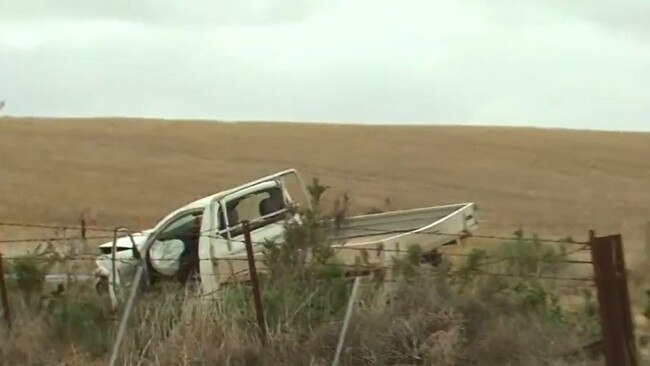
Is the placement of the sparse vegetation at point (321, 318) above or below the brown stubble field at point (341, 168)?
below

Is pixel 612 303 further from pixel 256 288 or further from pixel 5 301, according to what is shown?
pixel 5 301

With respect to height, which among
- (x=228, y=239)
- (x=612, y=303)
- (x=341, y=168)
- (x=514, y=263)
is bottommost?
(x=612, y=303)

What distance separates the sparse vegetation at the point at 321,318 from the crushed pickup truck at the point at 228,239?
20.8 inches

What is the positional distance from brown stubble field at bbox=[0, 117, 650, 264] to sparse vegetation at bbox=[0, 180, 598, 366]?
42.4ft

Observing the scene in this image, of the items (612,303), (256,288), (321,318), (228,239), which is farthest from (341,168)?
(612,303)

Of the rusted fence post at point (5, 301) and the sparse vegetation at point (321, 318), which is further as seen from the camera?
the rusted fence post at point (5, 301)

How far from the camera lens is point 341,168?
44969 millimetres

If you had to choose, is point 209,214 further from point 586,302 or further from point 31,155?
point 31,155

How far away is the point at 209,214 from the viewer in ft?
48.4

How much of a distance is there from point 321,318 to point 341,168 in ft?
109

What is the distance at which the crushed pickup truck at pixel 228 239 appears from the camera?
44.1 ft

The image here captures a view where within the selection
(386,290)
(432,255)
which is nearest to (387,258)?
(432,255)

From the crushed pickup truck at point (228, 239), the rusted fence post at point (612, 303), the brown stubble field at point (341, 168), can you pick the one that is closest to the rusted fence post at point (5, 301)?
the crushed pickup truck at point (228, 239)

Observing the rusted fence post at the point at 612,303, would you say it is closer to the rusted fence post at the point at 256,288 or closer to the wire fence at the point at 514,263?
the wire fence at the point at 514,263
